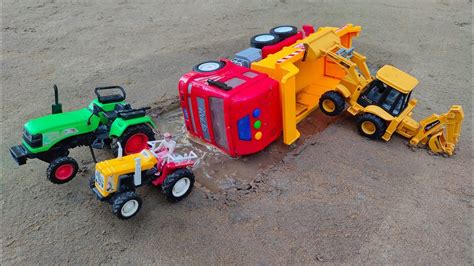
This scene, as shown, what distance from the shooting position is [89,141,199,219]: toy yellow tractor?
3.64 m

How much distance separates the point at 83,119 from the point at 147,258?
69.5 inches

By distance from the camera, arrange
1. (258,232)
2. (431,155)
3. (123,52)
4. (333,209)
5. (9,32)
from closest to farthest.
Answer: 1. (258,232)
2. (333,209)
3. (431,155)
4. (123,52)
5. (9,32)

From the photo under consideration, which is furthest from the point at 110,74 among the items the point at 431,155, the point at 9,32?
the point at 431,155

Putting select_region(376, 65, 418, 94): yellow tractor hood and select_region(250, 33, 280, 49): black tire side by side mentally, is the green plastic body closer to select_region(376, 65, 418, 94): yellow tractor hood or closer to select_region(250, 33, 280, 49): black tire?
select_region(250, 33, 280, 49): black tire

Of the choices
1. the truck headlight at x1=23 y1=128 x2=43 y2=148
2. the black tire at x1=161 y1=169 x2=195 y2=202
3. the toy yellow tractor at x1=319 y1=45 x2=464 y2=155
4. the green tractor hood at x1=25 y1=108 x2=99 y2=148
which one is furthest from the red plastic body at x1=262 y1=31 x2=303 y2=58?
the truck headlight at x1=23 y1=128 x2=43 y2=148

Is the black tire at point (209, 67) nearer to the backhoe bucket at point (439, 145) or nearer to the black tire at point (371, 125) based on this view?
the black tire at point (371, 125)

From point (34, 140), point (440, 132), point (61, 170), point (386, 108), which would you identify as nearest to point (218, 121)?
point (61, 170)

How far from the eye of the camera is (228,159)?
193 inches

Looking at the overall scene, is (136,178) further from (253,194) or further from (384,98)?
(384,98)

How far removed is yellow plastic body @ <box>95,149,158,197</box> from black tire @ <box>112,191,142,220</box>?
0.11 m

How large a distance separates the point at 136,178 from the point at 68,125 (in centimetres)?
→ 111

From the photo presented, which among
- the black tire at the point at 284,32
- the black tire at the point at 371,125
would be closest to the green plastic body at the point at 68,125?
the black tire at the point at 284,32

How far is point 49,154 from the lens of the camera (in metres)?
4.25

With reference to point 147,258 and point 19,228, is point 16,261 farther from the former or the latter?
point 147,258
